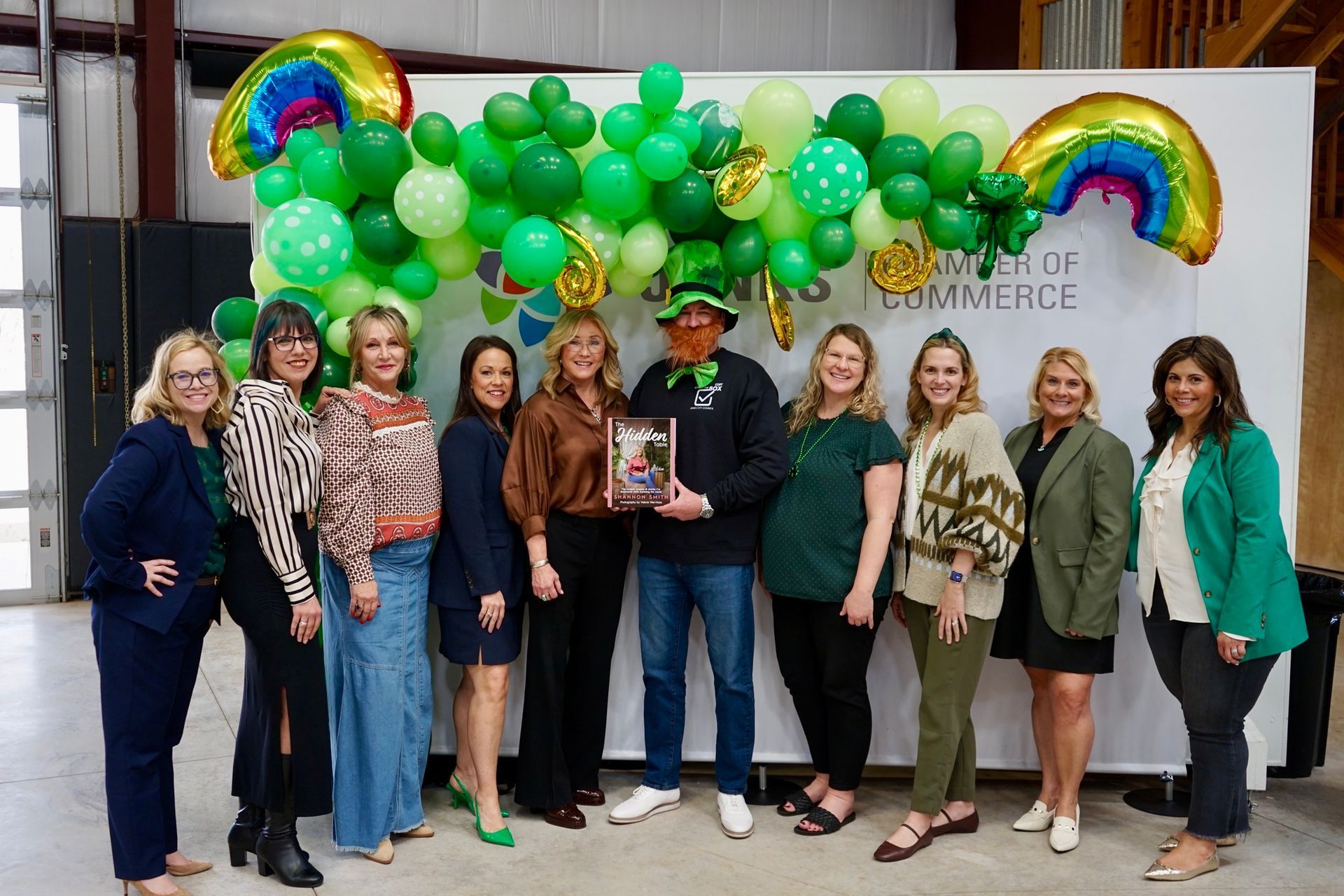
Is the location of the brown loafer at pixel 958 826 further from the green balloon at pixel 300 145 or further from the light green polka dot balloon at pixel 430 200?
the green balloon at pixel 300 145

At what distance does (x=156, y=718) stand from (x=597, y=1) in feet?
21.1

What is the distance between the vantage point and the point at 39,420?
655cm

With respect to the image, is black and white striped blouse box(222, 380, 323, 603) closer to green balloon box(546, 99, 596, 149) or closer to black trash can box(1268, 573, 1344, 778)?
green balloon box(546, 99, 596, 149)

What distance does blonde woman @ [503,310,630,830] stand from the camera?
10.5ft

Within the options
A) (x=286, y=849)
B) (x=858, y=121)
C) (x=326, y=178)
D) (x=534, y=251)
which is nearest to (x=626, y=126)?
(x=534, y=251)

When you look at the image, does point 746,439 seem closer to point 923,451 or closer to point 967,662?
point 923,451

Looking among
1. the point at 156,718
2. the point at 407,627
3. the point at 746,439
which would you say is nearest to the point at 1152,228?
the point at 746,439

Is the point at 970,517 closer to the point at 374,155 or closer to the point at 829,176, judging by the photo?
the point at 829,176

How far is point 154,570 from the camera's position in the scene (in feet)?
8.44

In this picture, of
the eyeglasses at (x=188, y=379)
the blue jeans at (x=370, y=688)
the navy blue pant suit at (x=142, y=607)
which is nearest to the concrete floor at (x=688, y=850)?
the blue jeans at (x=370, y=688)

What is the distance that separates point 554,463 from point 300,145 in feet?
4.05

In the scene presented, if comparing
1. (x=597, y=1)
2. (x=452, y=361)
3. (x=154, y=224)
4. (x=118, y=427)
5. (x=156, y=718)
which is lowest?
(x=156, y=718)

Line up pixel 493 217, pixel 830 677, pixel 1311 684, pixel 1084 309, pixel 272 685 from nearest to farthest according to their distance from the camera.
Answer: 1. pixel 272 685
2. pixel 493 217
3. pixel 830 677
4. pixel 1084 309
5. pixel 1311 684

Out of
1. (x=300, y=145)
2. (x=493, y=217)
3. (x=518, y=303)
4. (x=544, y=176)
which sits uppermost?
(x=300, y=145)
